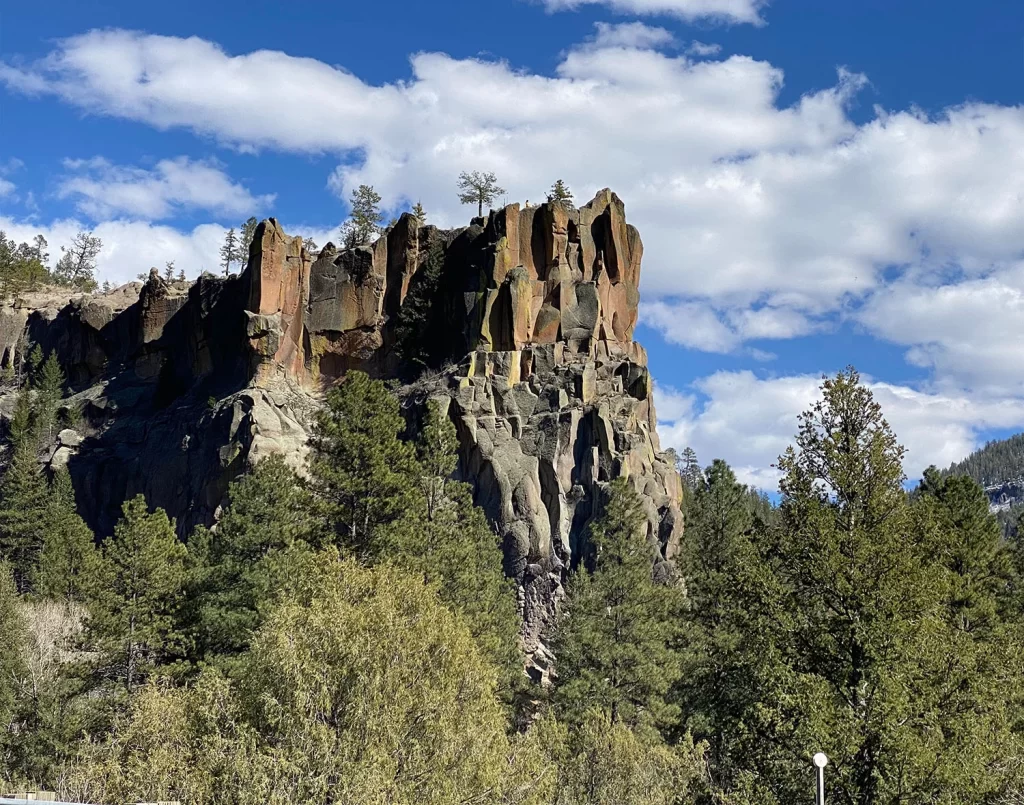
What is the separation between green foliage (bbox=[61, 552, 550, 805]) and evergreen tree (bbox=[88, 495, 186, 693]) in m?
10.3

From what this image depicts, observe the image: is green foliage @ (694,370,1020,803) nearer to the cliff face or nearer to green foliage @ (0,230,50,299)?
the cliff face

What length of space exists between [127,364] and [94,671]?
53751 mm

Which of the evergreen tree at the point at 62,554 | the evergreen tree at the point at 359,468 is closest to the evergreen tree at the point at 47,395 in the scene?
the evergreen tree at the point at 62,554

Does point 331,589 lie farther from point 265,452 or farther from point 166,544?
point 265,452

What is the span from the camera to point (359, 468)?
32531mm

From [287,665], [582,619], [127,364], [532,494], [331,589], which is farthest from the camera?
[127,364]

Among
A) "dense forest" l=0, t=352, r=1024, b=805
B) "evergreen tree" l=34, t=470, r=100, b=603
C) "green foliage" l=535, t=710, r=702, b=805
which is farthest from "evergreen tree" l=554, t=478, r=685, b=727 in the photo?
"evergreen tree" l=34, t=470, r=100, b=603

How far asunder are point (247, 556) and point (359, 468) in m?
4.90

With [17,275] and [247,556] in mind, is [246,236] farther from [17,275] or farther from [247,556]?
[247,556]

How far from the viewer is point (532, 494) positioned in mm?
58312

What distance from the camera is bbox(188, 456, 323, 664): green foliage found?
30.9 m

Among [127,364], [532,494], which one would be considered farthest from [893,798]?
[127,364]

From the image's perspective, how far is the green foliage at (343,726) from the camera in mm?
18562

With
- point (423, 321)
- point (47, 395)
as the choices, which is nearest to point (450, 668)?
point (423, 321)
